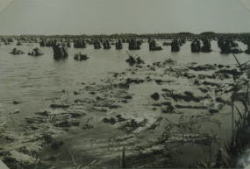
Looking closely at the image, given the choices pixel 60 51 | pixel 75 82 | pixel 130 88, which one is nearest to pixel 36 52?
pixel 60 51

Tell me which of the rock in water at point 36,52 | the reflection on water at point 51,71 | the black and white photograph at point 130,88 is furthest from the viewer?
the rock in water at point 36,52

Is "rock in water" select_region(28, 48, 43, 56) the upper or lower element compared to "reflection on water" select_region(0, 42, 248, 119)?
upper

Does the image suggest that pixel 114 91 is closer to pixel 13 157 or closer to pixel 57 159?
pixel 57 159

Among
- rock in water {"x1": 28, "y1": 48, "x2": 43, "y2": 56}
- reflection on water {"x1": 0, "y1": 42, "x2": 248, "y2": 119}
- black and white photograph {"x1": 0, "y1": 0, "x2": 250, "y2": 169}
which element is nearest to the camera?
black and white photograph {"x1": 0, "y1": 0, "x2": 250, "y2": 169}

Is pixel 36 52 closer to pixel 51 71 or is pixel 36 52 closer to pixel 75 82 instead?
pixel 51 71

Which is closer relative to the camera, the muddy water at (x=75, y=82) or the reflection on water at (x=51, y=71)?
the muddy water at (x=75, y=82)

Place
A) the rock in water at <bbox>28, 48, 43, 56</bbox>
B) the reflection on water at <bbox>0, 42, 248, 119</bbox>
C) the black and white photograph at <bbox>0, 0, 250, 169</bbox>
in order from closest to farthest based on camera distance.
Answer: the black and white photograph at <bbox>0, 0, 250, 169</bbox>
the reflection on water at <bbox>0, 42, 248, 119</bbox>
the rock in water at <bbox>28, 48, 43, 56</bbox>

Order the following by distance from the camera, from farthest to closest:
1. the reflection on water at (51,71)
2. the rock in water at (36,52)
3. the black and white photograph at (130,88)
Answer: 1. the rock in water at (36,52)
2. the reflection on water at (51,71)
3. the black and white photograph at (130,88)

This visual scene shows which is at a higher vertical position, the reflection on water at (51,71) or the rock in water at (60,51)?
the rock in water at (60,51)

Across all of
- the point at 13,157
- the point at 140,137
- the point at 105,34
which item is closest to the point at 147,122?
the point at 140,137
